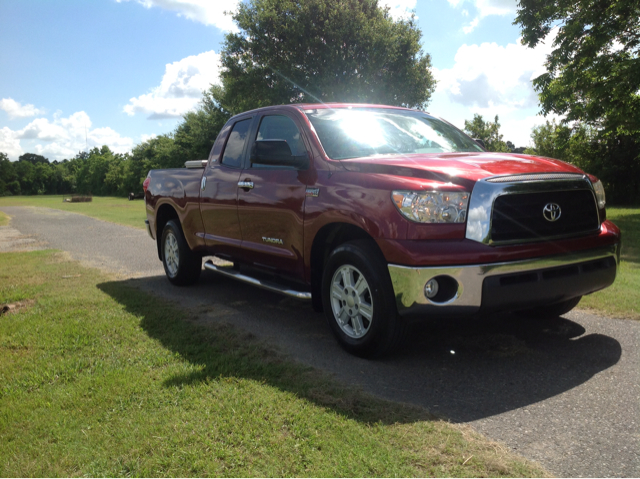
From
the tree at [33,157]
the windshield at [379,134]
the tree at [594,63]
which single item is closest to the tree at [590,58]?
the tree at [594,63]

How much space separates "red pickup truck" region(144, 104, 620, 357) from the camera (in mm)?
3808

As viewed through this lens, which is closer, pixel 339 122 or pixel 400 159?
pixel 400 159

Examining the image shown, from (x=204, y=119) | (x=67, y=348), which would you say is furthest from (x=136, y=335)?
(x=204, y=119)

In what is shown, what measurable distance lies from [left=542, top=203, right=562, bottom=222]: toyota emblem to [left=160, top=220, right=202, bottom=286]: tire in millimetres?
4496

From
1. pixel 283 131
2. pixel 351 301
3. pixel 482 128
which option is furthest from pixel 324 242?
pixel 482 128

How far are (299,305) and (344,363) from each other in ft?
6.93

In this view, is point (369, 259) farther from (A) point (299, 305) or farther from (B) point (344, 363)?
(A) point (299, 305)

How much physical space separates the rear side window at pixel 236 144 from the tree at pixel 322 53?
2203 cm

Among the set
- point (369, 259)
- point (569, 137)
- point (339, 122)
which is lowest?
point (369, 259)

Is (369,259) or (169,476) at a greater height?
(369,259)

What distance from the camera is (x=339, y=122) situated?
17.0ft

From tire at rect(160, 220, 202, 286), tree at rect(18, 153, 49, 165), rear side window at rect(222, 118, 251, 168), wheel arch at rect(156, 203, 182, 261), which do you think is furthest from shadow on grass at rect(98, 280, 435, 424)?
tree at rect(18, 153, 49, 165)

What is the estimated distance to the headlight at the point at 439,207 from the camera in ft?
12.6

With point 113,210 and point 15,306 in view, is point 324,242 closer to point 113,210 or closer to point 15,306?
point 15,306
